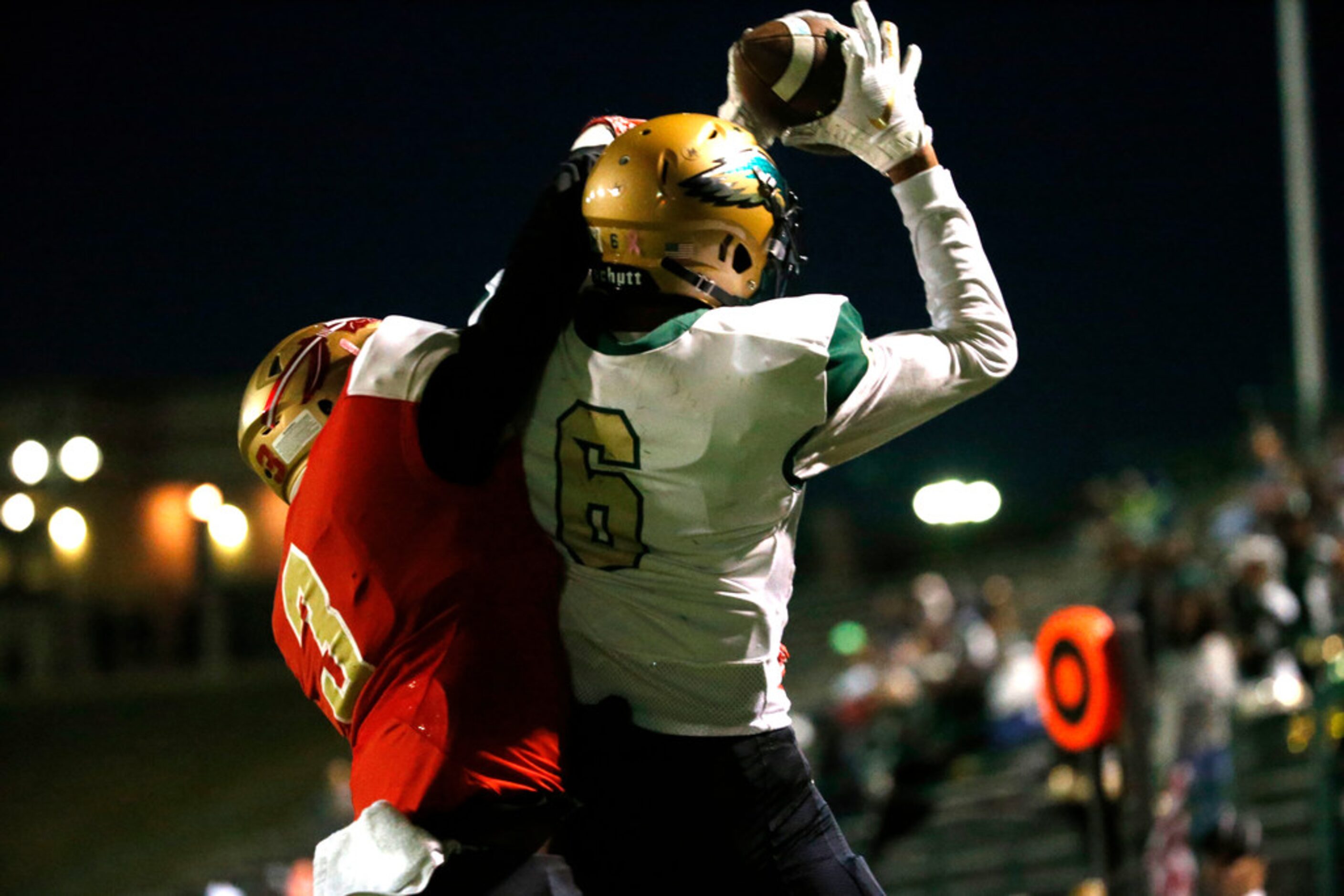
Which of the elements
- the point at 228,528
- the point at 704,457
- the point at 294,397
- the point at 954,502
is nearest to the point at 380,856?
the point at 704,457

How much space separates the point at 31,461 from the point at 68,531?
3.69m

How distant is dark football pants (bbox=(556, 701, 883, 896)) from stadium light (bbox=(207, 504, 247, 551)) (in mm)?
15934

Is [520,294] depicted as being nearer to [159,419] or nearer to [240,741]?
[240,741]

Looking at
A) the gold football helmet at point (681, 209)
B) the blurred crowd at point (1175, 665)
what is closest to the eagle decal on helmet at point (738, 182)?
the gold football helmet at point (681, 209)

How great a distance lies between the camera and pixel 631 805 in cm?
201

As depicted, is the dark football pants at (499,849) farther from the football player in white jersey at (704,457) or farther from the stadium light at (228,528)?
the stadium light at (228,528)

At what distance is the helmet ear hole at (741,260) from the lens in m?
2.04

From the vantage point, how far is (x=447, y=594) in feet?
6.22

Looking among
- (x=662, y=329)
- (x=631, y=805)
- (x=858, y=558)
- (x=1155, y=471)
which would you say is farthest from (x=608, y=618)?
(x=858, y=558)

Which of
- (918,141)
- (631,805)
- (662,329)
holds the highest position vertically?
(918,141)

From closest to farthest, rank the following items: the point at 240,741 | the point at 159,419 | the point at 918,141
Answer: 1. the point at 918,141
2. the point at 240,741
3. the point at 159,419

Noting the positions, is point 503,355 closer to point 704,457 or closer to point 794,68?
point 704,457

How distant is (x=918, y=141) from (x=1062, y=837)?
20.8 ft

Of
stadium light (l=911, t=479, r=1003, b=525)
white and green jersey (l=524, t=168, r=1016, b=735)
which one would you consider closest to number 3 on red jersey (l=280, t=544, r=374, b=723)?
white and green jersey (l=524, t=168, r=1016, b=735)
